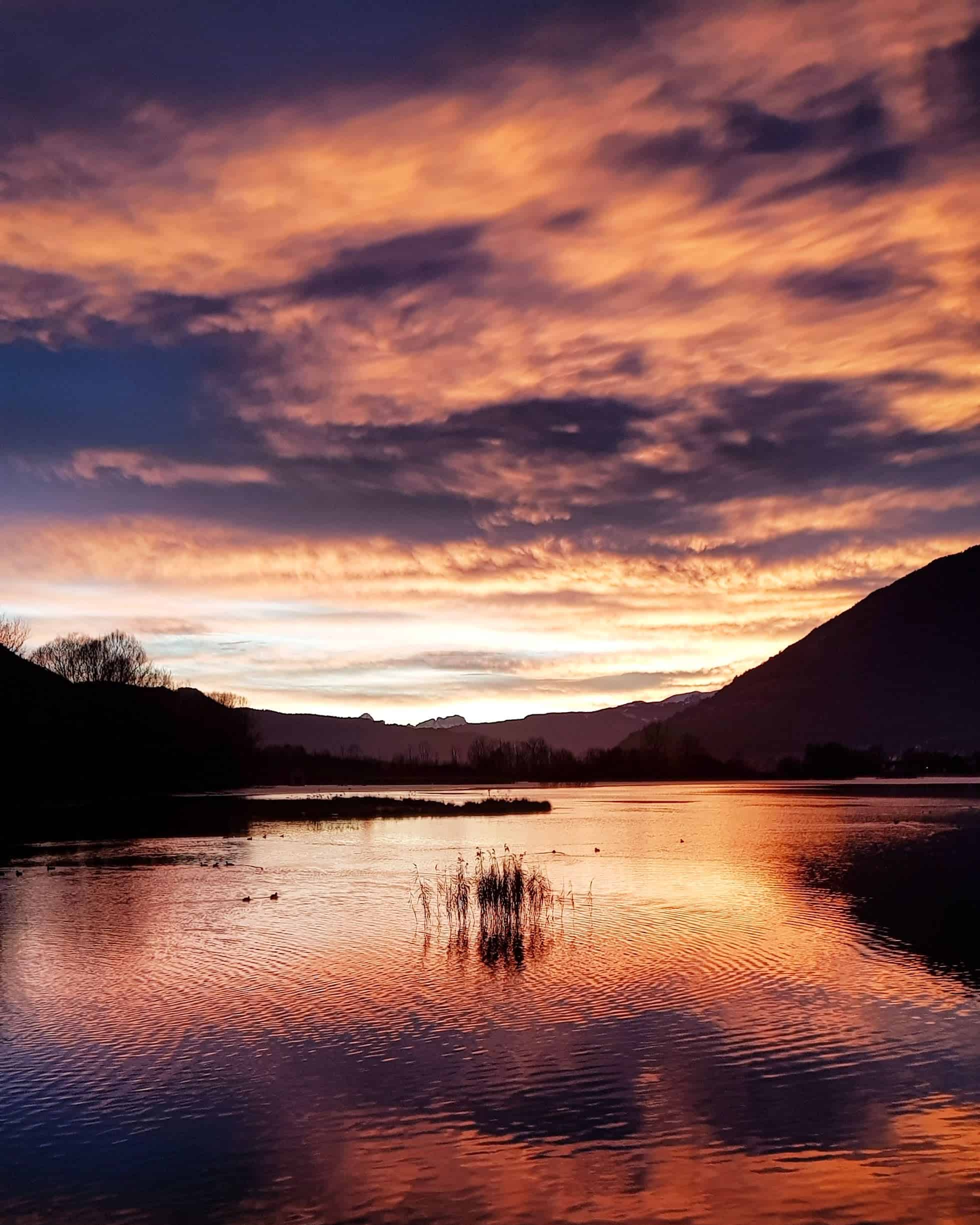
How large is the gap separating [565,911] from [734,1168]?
22.1 meters

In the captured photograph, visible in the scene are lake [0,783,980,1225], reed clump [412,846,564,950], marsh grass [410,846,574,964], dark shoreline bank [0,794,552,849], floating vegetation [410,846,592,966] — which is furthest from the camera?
dark shoreline bank [0,794,552,849]

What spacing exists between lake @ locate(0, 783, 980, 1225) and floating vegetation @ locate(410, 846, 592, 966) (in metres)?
0.40

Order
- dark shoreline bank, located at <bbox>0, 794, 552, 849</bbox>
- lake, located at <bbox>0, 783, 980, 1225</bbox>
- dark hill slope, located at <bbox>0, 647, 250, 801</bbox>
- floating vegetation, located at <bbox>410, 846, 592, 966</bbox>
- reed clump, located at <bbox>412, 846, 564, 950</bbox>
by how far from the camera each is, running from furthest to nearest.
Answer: dark hill slope, located at <bbox>0, 647, 250, 801</bbox> → dark shoreline bank, located at <bbox>0, 794, 552, 849</bbox> → reed clump, located at <bbox>412, 846, 564, 950</bbox> → floating vegetation, located at <bbox>410, 846, 592, 966</bbox> → lake, located at <bbox>0, 783, 980, 1225</bbox>

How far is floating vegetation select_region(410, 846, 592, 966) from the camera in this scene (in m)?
30.3

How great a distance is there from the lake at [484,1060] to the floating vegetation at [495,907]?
1.31 ft

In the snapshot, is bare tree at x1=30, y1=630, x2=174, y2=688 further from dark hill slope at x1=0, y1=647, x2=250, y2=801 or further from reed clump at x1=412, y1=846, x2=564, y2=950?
reed clump at x1=412, y1=846, x2=564, y2=950

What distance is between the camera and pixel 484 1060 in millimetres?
18359

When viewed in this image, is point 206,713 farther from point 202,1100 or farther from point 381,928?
point 202,1100

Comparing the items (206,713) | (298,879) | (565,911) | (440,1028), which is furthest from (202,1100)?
(206,713)

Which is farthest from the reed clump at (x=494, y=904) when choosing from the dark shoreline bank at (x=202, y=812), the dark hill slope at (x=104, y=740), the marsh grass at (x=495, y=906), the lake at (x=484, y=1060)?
the dark hill slope at (x=104, y=740)

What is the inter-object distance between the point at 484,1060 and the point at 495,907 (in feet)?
57.4

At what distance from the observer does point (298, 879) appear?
148 feet

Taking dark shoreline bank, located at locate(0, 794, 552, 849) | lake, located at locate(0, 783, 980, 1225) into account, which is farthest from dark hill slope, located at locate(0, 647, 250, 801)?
lake, located at locate(0, 783, 980, 1225)

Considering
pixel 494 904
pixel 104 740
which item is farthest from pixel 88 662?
pixel 494 904
